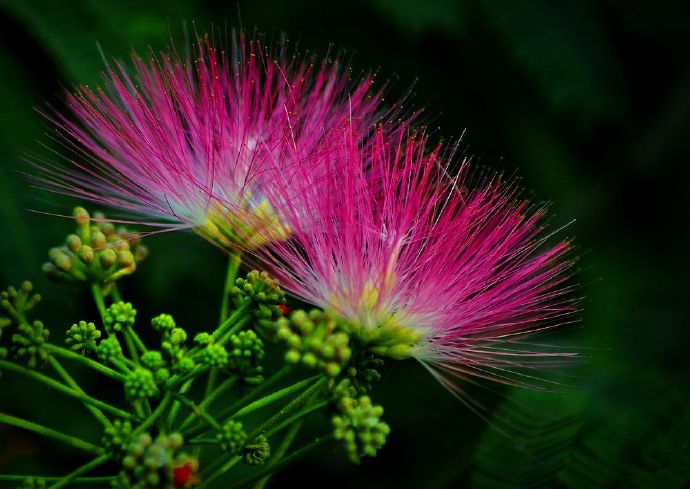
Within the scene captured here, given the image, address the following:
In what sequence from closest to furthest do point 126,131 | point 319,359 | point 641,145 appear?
point 319,359 → point 126,131 → point 641,145

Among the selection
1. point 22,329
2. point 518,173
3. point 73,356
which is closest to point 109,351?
point 73,356

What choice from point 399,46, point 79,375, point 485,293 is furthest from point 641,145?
point 79,375

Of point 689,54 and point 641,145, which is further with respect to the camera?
point 641,145

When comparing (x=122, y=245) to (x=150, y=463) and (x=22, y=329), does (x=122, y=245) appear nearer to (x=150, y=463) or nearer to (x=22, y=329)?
(x=22, y=329)

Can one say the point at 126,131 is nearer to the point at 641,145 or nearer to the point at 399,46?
the point at 399,46

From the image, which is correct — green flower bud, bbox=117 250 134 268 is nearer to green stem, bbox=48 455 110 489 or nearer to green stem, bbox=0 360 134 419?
green stem, bbox=0 360 134 419
